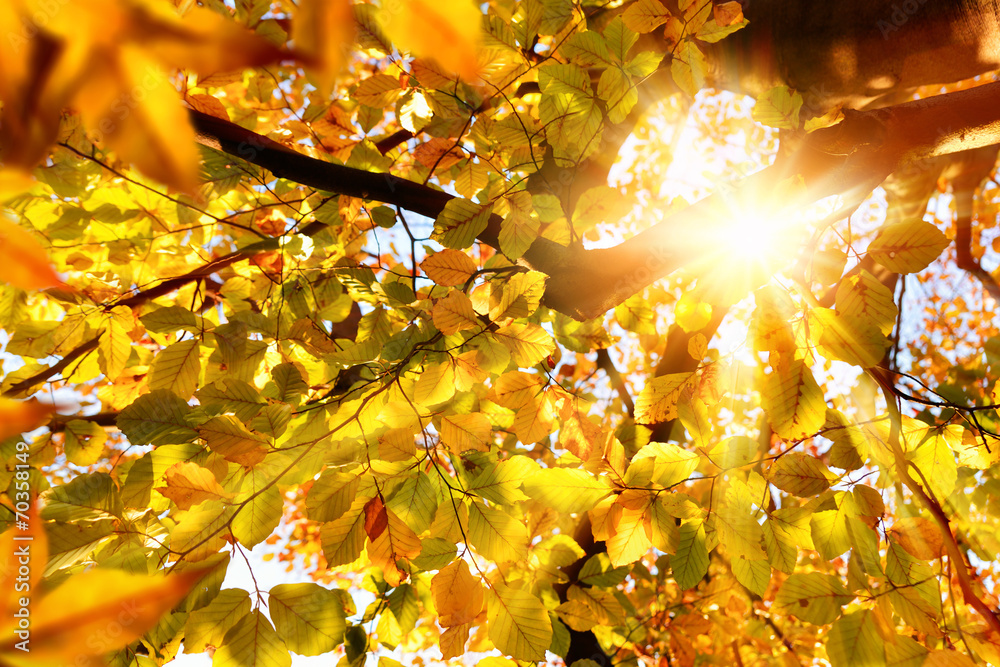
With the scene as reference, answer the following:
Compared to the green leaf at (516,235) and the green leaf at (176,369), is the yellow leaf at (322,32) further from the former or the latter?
the green leaf at (176,369)

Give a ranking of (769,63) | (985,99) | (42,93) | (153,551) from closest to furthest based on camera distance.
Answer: (42,93)
(153,551)
(985,99)
(769,63)

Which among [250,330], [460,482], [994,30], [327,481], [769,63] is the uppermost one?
[769,63]

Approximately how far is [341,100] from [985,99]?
2888 millimetres

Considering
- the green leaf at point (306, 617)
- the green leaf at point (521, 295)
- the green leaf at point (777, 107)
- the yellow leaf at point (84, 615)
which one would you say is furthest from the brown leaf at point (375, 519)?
the green leaf at point (777, 107)

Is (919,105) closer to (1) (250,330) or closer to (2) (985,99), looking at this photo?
(2) (985,99)

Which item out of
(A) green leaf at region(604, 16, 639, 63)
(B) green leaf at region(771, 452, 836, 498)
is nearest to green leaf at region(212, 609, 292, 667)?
(B) green leaf at region(771, 452, 836, 498)

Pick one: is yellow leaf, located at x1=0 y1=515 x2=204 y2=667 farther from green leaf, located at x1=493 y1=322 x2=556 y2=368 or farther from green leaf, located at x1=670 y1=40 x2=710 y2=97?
green leaf, located at x1=670 y1=40 x2=710 y2=97

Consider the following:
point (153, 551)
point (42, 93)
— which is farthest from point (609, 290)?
point (153, 551)

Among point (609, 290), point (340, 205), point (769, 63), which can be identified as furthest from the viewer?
point (769, 63)

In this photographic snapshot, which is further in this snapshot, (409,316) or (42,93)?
(409,316)

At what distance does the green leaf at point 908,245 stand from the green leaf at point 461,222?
43.6 inches

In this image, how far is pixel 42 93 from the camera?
302mm

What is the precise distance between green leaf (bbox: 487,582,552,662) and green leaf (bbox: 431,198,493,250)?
3.53 feet

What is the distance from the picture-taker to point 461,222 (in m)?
1.48
